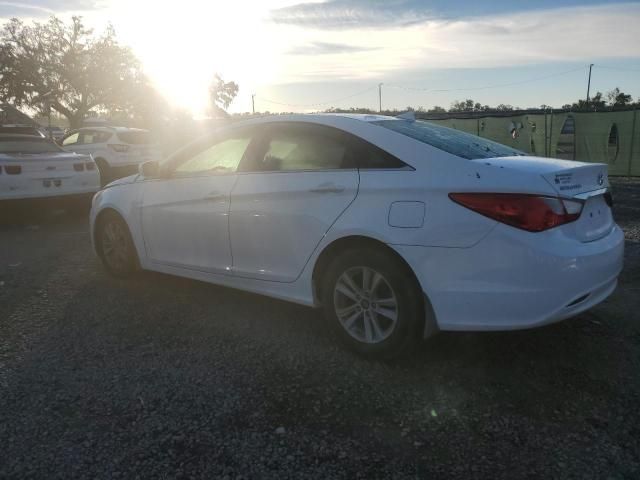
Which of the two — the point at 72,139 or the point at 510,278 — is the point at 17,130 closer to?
the point at 72,139

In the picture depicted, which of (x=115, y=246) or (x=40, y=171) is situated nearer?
(x=115, y=246)

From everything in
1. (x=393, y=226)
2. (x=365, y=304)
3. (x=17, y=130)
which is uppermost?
(x=17, y=130)

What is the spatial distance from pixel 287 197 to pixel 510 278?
1.59 metres

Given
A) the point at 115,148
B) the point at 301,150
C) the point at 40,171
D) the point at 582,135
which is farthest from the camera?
the point at 582,135

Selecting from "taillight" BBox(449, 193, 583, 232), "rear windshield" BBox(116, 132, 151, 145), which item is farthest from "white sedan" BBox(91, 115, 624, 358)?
"rear windshield" BBox(116, 132, 151, 145)

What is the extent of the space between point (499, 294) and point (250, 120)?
2405mm

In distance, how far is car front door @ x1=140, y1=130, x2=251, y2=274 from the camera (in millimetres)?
4254

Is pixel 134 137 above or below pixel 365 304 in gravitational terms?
above

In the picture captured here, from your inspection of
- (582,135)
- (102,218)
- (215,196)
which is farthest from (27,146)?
(582,135)

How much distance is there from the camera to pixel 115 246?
5375 mm

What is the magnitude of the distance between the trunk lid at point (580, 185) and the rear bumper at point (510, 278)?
101 mm

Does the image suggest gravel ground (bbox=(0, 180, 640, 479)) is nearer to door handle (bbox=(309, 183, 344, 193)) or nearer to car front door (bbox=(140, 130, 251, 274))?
car front door (bbox=(140, 130, 251, 274))

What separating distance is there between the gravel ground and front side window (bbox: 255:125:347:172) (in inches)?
48.0

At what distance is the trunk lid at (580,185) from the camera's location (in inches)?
119
